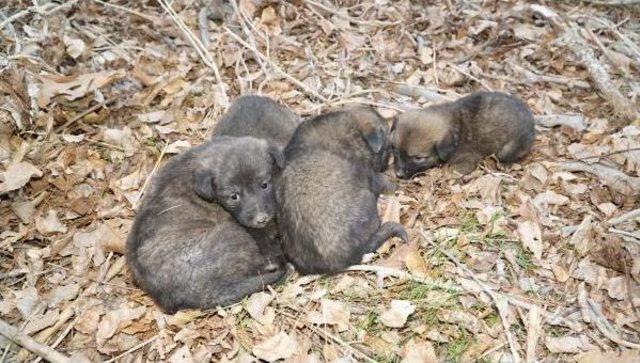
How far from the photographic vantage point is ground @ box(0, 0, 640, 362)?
474cm

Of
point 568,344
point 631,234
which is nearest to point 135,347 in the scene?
point 568,344

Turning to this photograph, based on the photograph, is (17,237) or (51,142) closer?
(17,237)

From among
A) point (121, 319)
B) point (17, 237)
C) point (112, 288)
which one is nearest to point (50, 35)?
point (17, 237)

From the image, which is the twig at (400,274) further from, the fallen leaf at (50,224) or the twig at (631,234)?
the fallen leaf at (50,224)

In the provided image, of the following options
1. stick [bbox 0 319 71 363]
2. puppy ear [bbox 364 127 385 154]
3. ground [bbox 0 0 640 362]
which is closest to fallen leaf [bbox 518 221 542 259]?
ground [bbox 0 0 640 362]

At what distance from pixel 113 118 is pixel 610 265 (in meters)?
5.64

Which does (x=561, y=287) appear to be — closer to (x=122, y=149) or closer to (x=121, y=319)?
(x=121, y=319)

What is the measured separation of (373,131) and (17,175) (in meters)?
3.74

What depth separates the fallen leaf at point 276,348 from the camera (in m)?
4.54

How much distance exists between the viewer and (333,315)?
482 cm

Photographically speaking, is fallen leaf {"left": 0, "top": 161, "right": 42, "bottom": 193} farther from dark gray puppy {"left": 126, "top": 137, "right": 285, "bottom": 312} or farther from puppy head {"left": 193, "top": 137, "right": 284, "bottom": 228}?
puppy head {"left": 193, "top": 137, "right": 284, "bottom": 228}

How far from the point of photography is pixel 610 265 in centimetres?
507

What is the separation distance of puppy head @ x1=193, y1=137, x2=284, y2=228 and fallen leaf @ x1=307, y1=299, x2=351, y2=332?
36.6 inches

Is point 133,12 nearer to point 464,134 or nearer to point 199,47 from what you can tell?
point 199,47
